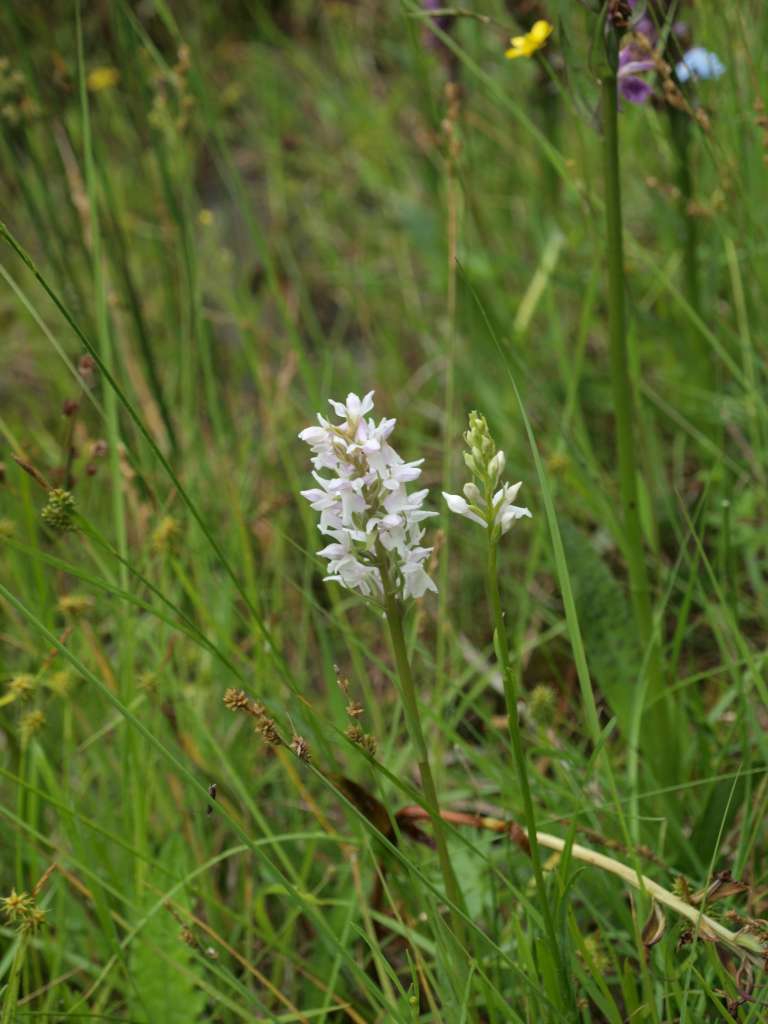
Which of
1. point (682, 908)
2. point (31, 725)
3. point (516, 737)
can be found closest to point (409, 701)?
point (516, 737)

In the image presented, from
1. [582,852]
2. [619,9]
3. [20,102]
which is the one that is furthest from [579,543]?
[20,102]

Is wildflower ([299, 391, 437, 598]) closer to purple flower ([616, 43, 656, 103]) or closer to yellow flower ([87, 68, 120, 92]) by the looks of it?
purple flower ([616, 43, 656, 103])

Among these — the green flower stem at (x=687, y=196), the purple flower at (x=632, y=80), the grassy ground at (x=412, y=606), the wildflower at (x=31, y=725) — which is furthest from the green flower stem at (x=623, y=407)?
the wildflower at (x=31, y=725)

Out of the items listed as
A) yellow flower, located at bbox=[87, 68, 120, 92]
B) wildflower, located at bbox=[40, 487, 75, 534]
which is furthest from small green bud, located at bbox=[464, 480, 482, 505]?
yellow flower, located at bbox=[87, 68, 120, 92]

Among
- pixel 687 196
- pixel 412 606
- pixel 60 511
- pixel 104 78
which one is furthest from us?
pixel 104 78

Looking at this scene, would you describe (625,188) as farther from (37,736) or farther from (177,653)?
(37,736)

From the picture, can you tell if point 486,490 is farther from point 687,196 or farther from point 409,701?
point 687,196
